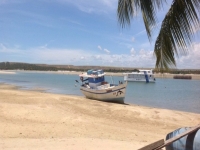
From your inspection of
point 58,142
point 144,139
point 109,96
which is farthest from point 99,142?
point 109,96

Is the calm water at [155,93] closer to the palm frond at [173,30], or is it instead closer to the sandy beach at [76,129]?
the sandy beach at [76,129]

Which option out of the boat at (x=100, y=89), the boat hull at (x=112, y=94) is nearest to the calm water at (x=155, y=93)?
the boat at (x=100, y=89)

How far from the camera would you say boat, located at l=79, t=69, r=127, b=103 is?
19375 millimetres

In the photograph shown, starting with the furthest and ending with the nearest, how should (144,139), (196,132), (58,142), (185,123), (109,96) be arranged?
(109,96) < (185,123) < (144,139) < (58,142) < (196,132)

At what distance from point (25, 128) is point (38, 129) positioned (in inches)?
17.8

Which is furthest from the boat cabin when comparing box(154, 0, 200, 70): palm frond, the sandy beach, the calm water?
box(154, 0, 200, 70): palm frond

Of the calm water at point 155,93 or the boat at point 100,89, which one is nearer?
the boat at point 100,89

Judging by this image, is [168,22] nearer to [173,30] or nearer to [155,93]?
[173,30]

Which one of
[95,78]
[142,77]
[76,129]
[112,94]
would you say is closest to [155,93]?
[95,78]

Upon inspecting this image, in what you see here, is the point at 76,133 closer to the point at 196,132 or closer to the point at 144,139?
the point at 144,139

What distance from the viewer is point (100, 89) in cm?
2027

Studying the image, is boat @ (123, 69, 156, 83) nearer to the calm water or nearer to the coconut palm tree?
the calm water

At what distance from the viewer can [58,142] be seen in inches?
275

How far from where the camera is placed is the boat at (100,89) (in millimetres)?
19375
